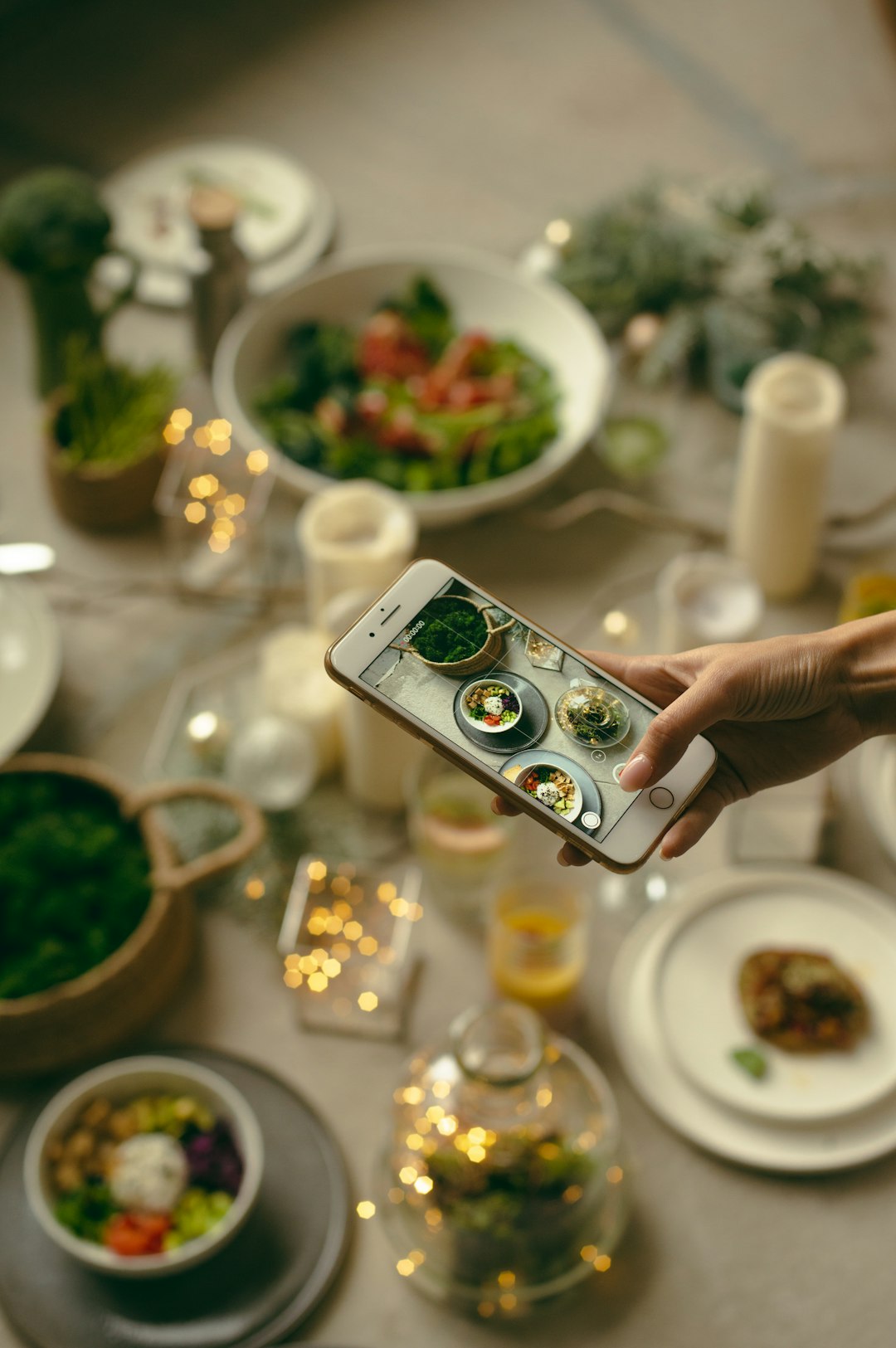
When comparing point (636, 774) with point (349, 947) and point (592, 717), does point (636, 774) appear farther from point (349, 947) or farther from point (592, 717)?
point (349, 947)

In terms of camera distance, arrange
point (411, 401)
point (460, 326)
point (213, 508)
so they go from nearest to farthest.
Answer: point (213, 508) < point (411, 401) < point (460, 326)

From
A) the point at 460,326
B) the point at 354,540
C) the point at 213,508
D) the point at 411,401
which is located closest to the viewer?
the point at 354,540

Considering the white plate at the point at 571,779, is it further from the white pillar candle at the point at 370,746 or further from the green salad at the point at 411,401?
the green salad at the point at 411,401

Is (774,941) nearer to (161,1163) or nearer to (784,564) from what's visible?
(784,564)

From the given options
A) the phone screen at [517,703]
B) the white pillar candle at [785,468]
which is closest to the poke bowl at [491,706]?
the phone screen at [517,703]

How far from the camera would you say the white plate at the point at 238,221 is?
215cm

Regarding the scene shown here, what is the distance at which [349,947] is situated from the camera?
142 centimetres

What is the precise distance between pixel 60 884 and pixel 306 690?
14.4 inches

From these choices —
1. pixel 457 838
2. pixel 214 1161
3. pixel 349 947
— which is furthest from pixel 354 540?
pixel 214 1161

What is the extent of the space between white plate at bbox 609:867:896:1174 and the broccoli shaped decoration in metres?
1.09

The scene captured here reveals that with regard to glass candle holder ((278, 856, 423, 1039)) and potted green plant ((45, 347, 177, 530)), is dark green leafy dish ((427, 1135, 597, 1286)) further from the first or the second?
potted green plant ((45, 347, 177, 530))

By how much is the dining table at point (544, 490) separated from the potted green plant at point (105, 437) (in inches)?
2.8

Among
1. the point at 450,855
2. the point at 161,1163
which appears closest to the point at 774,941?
the point at 450,855

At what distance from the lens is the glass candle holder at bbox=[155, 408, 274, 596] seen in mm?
1773
